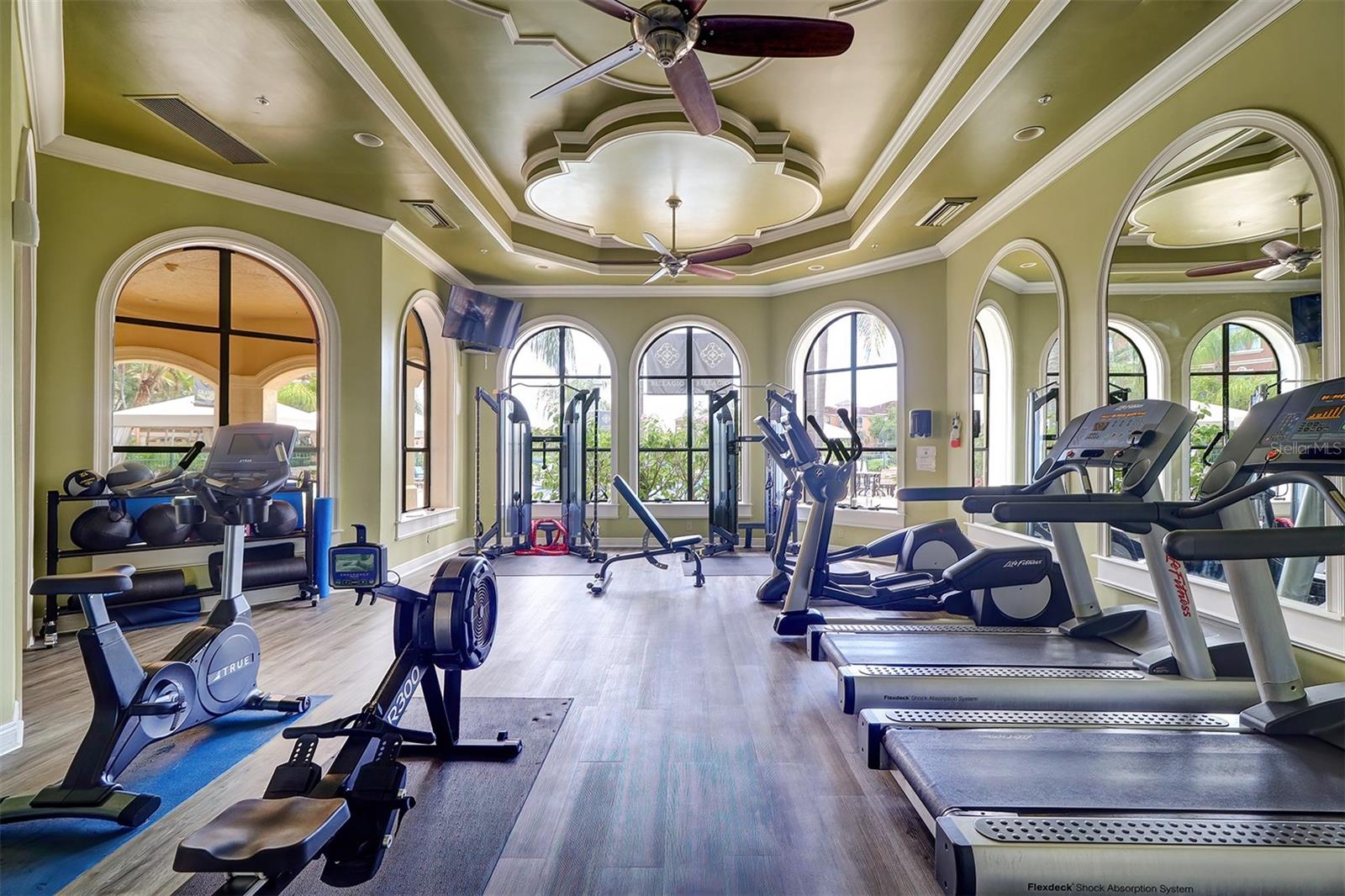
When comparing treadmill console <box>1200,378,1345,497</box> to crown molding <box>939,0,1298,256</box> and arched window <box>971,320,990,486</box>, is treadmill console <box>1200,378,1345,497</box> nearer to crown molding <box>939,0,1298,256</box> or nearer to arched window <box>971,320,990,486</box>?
crown molding <box>939,0,1298,256</box>

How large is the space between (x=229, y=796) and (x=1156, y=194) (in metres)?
5.12

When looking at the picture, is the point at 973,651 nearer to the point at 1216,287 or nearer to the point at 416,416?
the point at 1216,287

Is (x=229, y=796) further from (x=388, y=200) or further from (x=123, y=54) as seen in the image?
(x=388, y=200)

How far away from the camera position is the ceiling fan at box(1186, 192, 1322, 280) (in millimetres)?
2629

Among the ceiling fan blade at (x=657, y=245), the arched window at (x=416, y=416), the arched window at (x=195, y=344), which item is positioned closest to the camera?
the arched window at (x=195, y=344)

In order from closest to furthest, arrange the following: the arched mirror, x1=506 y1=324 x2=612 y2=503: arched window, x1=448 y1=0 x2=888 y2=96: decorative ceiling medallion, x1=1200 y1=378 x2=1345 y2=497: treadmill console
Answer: x1=1200 y1=378 x2=1345 y2=497: treadmill console < x1=448 y1=0 x2=888 y2=96: decorative ceiling medallion < the arched mirror < x1=506 y1=324 x2=612 y2=503: arched window

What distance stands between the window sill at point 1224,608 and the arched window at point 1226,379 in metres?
0.53

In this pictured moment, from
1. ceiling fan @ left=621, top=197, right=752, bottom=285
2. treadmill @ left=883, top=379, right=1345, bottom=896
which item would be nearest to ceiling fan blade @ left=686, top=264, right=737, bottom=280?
ceiling fan @ left=621, top=197, right=752, bottom=285

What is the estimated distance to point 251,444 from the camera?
8.98 feet

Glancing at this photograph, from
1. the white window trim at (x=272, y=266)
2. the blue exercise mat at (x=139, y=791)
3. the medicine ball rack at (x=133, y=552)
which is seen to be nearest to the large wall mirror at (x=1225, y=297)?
the blue exercise mat at (x=139, y=791)

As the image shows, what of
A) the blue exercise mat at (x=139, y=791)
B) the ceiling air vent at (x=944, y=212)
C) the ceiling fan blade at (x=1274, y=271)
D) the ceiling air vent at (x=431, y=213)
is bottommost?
the blue exercise mat at (x=139, y=791)

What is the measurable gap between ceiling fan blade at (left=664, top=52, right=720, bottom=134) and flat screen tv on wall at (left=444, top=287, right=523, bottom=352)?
4.31 meters

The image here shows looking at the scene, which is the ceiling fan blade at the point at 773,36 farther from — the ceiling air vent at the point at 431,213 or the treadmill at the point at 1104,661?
the ceiling air vent at the point at 431,213

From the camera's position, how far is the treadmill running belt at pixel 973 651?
283 cm
